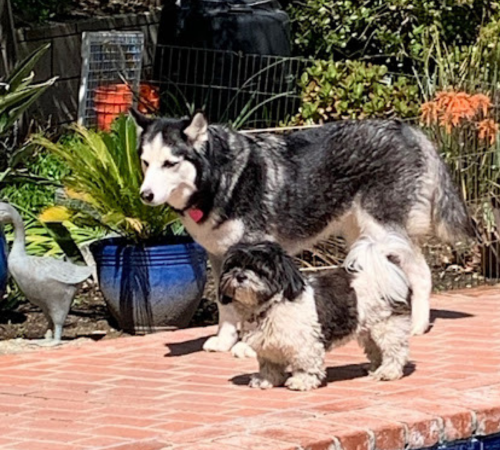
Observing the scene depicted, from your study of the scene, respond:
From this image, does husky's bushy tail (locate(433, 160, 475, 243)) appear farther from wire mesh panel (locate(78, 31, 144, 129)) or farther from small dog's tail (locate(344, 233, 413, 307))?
wire mesh panel (locate(78, 31, 144, 129))

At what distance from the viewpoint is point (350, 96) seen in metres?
9.84

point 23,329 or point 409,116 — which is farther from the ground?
point 409,116

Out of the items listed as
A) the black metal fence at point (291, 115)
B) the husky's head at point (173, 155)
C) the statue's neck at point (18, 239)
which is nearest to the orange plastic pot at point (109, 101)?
the black metal fence at point (291, 115)

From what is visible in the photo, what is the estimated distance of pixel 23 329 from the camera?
8.32 m

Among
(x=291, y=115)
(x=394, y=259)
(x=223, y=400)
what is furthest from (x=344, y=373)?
(x=291, y=115)

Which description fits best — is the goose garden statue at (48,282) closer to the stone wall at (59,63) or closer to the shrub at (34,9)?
the stone wall at (59,63)

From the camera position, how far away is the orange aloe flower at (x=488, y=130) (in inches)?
367

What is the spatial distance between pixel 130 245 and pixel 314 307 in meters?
2.24

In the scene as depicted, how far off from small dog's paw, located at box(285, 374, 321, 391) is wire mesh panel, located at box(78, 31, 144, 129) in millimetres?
4428

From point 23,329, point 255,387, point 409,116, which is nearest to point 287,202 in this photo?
point 255,387

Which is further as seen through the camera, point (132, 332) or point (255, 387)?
point (132, 332)

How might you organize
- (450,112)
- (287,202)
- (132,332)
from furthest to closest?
(450,112), (132,332), (287,202)

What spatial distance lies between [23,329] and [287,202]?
1932 millimetres

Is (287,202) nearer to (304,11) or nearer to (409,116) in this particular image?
(409,116)
